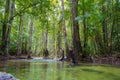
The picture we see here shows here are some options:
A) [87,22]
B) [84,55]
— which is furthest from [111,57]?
[87,22]

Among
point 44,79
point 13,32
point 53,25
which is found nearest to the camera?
point 44,79

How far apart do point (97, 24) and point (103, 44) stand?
9.18 feet

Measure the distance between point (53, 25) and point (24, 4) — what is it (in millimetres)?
16663

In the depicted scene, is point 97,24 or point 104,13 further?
point 97,24

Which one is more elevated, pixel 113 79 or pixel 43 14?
pixel 43 14

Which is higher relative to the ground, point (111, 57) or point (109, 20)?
point (109, 20)

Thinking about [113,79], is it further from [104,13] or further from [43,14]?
[43,14]

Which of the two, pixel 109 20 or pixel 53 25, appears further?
pixel 53 25

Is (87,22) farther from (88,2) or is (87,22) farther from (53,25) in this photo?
(53,25)

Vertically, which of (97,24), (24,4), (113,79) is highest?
(24,4)

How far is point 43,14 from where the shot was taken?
20.1 meters

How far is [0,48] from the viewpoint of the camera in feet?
60.4

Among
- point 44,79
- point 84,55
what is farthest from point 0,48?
point 44,79

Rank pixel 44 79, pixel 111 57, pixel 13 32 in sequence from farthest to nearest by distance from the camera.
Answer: pixel 13 32, pixel 111 57, pixel 44 79
